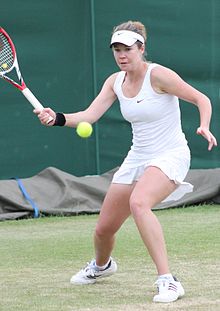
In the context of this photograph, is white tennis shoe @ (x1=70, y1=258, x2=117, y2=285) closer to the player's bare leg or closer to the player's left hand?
the player's bare leg

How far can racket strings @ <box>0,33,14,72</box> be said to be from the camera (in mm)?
6019

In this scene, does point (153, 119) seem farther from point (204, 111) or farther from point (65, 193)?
point (65, 193)

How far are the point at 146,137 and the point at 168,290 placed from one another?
2.99ft

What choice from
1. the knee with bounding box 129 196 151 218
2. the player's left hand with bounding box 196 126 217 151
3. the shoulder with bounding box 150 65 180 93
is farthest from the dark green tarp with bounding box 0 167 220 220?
the player's left hand with bounding box 196 126 217 151

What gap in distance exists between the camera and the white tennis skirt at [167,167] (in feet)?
17.7

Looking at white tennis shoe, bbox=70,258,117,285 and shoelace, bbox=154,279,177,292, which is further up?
shoelace, bbox=154,279,177,292

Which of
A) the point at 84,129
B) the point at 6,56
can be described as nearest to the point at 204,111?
the point at 84,129

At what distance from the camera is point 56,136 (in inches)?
424

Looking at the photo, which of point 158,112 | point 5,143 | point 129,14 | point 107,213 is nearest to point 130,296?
point 107,213

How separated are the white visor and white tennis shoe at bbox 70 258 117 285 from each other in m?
1.40

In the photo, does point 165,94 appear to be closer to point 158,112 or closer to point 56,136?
point 158,112

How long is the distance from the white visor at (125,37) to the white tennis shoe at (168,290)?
135 centimetres

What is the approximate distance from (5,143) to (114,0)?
2056 mm


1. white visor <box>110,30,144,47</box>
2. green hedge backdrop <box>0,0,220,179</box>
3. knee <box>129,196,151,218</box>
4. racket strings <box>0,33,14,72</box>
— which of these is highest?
white visor <box>110,30,144,47</box>
